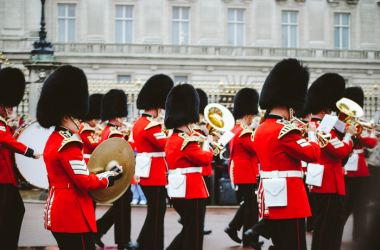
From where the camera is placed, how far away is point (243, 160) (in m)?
5.79

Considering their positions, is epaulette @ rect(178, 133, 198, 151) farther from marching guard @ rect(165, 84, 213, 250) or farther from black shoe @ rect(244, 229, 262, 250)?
black shoe @ rect(244, 229, 262, 250)

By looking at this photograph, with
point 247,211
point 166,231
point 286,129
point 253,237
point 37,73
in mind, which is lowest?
point 166,231

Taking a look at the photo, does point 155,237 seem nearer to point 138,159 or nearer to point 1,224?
point 138,159

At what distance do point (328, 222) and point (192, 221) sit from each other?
131 cm

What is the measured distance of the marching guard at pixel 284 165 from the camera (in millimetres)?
3523

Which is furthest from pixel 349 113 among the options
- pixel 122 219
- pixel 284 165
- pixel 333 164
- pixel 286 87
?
pixel 122 219

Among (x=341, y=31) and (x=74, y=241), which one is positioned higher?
(x=341, y=31)

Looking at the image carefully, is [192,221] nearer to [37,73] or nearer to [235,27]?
[37,73]

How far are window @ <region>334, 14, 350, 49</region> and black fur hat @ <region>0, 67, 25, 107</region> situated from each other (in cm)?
1906

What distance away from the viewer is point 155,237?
4.94 meters

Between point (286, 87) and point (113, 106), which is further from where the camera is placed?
point (113, 106)

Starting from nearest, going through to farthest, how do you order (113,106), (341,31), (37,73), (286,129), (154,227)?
(286,129) < (154,227) < (113,106) < (37,73) < (341,31)

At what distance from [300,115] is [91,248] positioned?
3046 millimetres

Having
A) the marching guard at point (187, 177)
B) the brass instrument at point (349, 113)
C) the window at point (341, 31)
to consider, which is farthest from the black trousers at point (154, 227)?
the window at point (341, 31)
